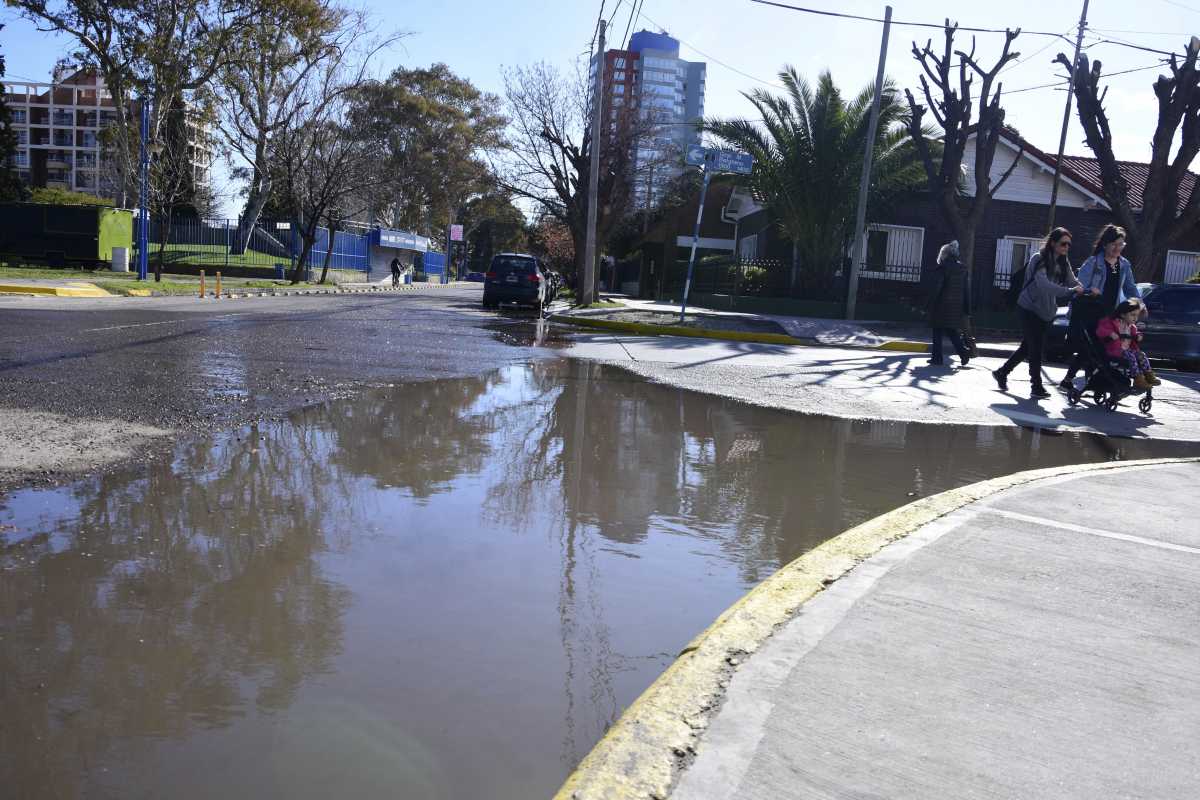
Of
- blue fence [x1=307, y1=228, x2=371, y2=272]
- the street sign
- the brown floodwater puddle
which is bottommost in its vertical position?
the brown floodwater puddle

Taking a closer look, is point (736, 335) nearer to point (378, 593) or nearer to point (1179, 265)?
point (378, 593)

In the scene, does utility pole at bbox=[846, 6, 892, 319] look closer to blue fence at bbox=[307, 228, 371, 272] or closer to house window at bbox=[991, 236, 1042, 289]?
house window at bbox=[991, 236, 1042, 289]

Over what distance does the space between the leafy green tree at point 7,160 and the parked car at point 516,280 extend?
37.8 m

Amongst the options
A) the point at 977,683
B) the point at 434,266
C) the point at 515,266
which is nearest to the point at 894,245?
the point at 515,266

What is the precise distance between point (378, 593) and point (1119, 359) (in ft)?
29.5

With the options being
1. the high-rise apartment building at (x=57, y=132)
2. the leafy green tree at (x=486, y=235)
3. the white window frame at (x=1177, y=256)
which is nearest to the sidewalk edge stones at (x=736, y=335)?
the white window frame at (x=1177, y=256)

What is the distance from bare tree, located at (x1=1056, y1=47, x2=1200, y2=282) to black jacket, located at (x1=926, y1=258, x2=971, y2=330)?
13.4 metres

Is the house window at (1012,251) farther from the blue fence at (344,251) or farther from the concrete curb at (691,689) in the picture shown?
the blue fence at (344,251)

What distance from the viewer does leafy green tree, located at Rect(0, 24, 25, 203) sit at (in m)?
53.5

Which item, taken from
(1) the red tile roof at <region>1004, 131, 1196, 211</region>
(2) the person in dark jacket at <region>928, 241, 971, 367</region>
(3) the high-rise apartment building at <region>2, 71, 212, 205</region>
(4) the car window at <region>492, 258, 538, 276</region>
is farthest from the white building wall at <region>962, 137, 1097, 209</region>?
(3) the high-rise apartment building at <region>2, 71, 212, 205</region>

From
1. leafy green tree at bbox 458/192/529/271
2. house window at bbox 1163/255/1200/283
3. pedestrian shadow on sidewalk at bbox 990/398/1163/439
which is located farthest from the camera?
leafy green tree at bbox 458/192/529/271

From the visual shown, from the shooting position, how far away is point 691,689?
277 cm

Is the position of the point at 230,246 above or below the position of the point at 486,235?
below

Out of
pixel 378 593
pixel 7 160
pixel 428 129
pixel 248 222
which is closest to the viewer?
pixel 378 593
